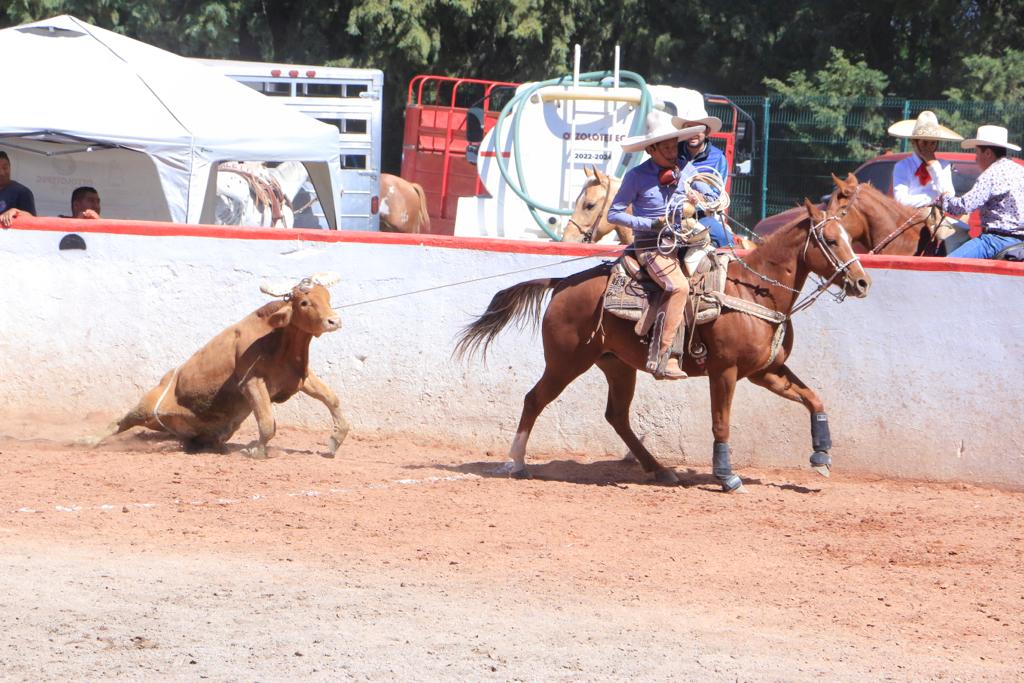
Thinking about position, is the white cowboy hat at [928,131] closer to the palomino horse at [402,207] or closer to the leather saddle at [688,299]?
the leather saddle at [688,299]

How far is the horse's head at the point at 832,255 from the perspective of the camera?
8.55 meters

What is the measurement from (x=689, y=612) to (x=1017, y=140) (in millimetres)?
16176

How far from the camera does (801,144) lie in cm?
2247

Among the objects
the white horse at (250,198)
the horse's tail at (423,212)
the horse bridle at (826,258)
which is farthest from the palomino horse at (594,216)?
the horse's tail at (423,212)

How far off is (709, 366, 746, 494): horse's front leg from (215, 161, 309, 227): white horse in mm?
8854

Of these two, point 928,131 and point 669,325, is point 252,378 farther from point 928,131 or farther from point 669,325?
point 928,131

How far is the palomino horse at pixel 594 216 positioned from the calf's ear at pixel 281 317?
146 inches

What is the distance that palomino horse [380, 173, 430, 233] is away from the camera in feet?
63.3

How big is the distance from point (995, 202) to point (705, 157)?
2176mm

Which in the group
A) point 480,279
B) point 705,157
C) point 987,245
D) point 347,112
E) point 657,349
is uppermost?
point 347,112

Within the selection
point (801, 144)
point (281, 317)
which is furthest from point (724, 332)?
point (801, 144)

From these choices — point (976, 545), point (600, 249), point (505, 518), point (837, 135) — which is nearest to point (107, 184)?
point (600, 249)

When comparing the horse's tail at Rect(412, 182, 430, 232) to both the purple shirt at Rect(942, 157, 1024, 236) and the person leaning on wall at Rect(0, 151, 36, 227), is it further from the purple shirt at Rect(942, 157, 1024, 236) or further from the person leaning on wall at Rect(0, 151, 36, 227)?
the purple shirt at Rect(942, 157, 1024, 236)

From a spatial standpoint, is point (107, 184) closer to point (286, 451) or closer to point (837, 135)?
point (286, 451)
